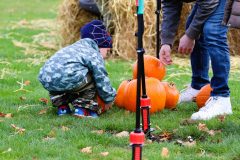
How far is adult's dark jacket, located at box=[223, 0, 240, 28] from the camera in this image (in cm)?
496

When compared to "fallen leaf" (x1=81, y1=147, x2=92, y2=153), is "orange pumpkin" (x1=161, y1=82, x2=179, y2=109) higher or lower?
lower

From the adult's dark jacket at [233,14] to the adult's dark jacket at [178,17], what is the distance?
1.69 ft

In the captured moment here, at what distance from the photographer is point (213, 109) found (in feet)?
19.1

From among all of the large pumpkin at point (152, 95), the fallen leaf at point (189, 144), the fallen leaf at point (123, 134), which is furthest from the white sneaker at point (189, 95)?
the fallen leaf at point (189, 144)

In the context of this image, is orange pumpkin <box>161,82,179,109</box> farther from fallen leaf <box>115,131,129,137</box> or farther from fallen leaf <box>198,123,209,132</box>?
fallen leaf <box>115,131,129,137</box>

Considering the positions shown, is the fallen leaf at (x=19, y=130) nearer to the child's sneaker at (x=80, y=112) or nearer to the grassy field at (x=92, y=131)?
the grassy field at (x=92, y=131)

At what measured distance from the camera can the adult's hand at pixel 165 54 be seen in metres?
6.02

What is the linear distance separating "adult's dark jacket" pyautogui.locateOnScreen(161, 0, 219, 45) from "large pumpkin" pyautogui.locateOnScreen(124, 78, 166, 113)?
0.49m

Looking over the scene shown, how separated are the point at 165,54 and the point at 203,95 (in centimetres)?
65

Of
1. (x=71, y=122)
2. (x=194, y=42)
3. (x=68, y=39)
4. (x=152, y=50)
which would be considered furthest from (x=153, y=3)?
(x=71, y=122)

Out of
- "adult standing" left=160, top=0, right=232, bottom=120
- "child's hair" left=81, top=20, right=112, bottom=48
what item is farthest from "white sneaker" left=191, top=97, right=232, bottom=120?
"child's hair" left=81, top=20, right=112, bottom=48

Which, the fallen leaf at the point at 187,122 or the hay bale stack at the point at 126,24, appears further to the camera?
the hay bale stack at the point at 126,24

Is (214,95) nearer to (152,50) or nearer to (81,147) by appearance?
(81,147)

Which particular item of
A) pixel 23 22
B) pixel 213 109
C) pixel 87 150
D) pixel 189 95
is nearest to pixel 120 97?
pixel 189 95
